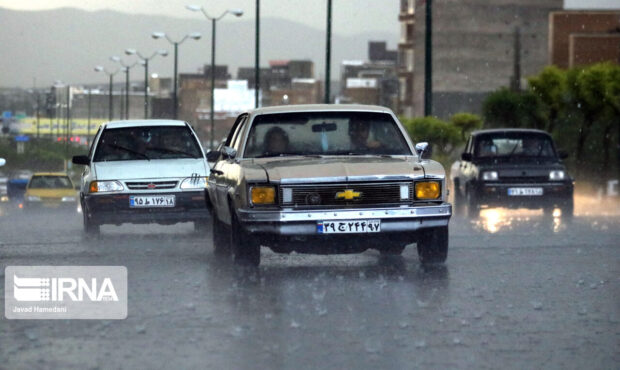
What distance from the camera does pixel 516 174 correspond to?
24.5m

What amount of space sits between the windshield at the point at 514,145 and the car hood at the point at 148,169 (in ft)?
27.8

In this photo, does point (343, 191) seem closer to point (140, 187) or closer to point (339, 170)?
point (339, 170)

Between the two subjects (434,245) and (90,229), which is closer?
(434,245)

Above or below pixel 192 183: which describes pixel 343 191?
above

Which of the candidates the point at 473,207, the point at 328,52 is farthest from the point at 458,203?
the point at 328,52

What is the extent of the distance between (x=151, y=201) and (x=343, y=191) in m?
6.00

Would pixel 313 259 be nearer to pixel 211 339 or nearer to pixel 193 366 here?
pixel 211 339

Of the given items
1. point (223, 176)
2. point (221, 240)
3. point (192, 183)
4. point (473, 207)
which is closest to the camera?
point (223, 176)

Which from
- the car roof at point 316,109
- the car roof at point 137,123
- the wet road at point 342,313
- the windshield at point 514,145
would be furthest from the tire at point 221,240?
the windshield at point 514,145

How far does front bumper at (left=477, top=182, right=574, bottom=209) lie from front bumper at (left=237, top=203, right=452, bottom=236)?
475 inches

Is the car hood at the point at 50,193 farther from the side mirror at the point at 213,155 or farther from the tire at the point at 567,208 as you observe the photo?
the side mirror at the point at 213,155

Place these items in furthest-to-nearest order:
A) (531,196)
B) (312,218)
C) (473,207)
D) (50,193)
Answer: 1. (50,193)
2. (473,207)
3. (531,196)
4. (312,218)

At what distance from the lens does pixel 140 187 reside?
18.1 metres

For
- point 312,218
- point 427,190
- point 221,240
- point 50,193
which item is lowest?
point 50,193
